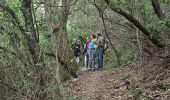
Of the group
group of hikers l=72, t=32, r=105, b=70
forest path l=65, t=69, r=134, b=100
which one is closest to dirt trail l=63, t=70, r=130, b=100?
forest path l=65, t=69, r=134, b=100

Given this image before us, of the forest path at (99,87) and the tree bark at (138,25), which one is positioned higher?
the tree bark at (138,25)

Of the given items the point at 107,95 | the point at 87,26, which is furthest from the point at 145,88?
the point at 87,26

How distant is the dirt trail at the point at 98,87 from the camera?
9.10m

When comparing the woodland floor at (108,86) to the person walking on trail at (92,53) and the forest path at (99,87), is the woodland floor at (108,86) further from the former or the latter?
the person walking on trail at (92,53)

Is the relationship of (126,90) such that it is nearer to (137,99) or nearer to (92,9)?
(137,99)

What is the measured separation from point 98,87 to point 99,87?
0.05 m

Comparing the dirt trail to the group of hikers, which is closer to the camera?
the dirt trail

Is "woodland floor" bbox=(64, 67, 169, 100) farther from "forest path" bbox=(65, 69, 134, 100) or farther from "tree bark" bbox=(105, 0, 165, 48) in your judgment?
"tree bark" bbox=(105, 0, 165, 48)

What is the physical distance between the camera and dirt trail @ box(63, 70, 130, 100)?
910 centimetres

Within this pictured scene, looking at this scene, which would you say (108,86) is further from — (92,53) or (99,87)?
(92,53)

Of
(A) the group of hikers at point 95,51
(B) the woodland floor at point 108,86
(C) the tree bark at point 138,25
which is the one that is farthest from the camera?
(A) the group of hikers at point 95,51

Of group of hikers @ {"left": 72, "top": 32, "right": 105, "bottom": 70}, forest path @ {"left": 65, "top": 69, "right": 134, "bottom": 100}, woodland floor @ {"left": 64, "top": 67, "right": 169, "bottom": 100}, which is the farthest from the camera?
group of hikers @ {"left": 72, "top": 32, "right": 105, "bottom": 70}

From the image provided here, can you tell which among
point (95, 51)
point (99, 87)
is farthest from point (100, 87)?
point (95, 51)

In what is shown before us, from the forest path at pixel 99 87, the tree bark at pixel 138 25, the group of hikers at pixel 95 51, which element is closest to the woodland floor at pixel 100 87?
the forest path at pixel 99 87
